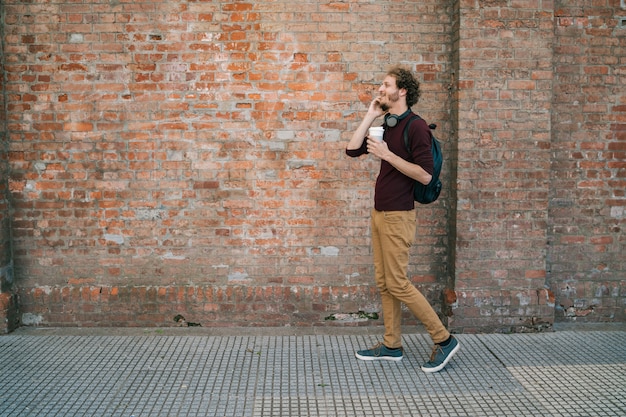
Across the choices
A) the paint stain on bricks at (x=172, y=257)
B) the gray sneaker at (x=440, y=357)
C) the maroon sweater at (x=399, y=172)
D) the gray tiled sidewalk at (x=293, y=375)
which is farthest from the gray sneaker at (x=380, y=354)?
the paint stain on bricks at (x=172, y=257)

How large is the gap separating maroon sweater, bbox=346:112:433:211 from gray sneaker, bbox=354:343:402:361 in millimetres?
1133

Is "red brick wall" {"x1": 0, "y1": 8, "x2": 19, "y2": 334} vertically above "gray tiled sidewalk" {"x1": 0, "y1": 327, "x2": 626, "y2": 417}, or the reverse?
"red brick wall" {"x1": 0, "y1": 8, "x2": 19, "y2": 334}

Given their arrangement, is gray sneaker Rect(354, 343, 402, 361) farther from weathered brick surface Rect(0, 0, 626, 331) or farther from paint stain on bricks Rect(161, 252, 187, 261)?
paint stain on bricks Rect(161, 252, 187, 261)

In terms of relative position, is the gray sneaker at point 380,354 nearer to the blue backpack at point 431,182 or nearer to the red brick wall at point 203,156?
the red brick wall at point 203,156

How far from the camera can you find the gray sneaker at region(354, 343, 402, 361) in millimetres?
4136

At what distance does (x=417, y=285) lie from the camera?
194 inches

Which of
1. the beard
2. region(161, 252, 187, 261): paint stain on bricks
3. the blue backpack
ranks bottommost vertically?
region(161, 252, 187, 261): paint stain on bricks

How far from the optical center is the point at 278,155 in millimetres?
4836

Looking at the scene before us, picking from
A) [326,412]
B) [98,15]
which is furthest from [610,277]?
[98,15]

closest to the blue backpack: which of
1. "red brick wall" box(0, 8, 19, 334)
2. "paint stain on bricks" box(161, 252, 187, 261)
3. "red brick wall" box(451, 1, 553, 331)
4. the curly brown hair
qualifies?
the curly brown hair

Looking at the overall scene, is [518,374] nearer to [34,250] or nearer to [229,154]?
[229,154]

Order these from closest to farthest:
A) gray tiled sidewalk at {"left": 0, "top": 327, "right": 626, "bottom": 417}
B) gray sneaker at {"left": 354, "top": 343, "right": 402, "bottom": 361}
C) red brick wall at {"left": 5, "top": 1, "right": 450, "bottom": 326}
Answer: gray tiled sidewalk at {"left": 0, "top": 327, "right": 626, "bottom": 417}, gray sneaker at {"left": 354, "top": 343, "right": 402, "bottom": 361}, red brick wall at {"left": 5, "top": 1, "right": 450, "bottom": 326}

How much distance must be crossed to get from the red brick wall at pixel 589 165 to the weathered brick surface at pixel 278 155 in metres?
0.02

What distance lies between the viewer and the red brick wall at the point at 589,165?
486 cm
